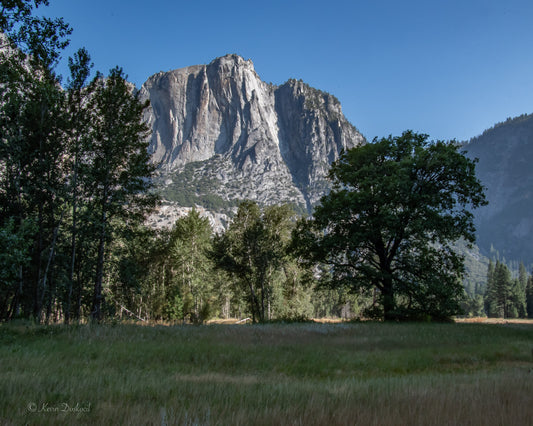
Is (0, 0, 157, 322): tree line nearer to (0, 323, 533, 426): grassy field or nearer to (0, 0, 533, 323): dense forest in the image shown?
(0, 0, 533, 323): dense forest

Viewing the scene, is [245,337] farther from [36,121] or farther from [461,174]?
[461,174]

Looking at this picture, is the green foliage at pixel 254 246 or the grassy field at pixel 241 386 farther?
the green foliage at pixel 254 246

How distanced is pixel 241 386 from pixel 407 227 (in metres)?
20.3

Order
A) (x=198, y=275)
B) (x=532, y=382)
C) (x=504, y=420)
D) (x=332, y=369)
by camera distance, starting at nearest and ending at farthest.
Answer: (x=504, y=420), (x=532, y=382), (x=332, y=369), (x=198, y=275)

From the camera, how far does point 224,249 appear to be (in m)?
29.7

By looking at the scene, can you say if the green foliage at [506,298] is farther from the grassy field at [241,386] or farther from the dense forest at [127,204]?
the grassy field at [241,386]

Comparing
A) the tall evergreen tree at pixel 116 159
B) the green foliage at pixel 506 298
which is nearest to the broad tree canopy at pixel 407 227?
the tall evergreen tree at pixel 116 159

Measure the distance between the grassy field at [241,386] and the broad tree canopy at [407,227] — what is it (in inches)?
493

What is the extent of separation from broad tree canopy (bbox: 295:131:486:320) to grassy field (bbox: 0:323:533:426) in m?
12.5

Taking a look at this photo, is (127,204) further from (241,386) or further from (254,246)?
(241,386)

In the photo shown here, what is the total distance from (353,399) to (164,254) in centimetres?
4447

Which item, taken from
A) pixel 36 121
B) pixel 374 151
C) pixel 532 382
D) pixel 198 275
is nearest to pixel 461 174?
pixel 374 151

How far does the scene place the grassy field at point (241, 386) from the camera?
2.91 m

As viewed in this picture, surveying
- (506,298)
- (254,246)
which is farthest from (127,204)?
(506,298)
